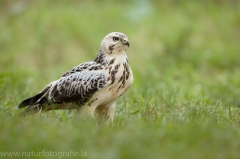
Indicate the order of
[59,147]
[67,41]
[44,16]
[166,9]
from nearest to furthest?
[59,147] → [67,41] → [44,16] → [166,9]

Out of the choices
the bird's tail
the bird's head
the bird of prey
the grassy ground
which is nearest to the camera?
the grassy ground

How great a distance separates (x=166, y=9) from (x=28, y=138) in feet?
36.8

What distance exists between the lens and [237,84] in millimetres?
9391

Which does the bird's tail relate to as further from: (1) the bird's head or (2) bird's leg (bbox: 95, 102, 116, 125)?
(1) the bird's head

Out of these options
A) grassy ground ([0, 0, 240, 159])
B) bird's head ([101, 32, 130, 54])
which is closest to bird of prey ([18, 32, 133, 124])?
bird's head ([101, 32, 130, 54])

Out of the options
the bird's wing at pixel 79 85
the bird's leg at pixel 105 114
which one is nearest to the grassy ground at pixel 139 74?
the bird's leg at pixel 105 114

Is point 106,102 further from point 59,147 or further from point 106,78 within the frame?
point 59,147

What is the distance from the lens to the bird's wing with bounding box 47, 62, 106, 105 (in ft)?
20.3

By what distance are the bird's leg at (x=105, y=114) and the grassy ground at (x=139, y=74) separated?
0.36 ft

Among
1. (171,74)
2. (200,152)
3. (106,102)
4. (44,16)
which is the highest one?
(44,16)

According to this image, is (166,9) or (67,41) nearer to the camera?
(67,41)

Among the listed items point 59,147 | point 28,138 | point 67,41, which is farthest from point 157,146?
point 67,41

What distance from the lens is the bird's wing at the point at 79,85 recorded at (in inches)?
243

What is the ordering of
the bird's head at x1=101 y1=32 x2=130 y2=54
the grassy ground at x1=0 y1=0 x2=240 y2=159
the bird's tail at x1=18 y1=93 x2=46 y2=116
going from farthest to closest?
the bird's tail at x1=18 y1=93 x2=46 y2=116 → the bird's head at x1=101 y1=32 x2=130 y2=54 → the grassy ground at x1=0 y1=0 x2=240 y2=159
